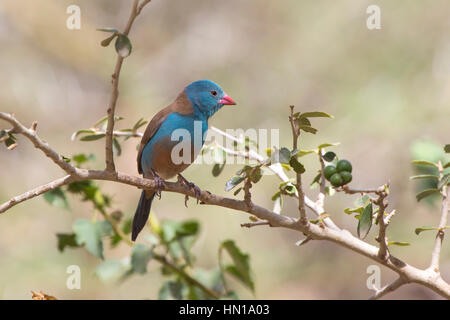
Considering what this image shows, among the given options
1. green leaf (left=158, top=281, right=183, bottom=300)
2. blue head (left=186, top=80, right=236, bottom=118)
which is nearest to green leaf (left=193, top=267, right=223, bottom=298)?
green leaf (left=158, top=281, right=183, bottom=300)

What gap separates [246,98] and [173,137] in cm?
252

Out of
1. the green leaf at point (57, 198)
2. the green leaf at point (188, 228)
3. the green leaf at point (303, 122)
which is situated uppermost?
the green leaf at point (57, 198)

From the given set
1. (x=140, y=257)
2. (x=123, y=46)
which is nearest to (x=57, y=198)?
(x=140, y=257)

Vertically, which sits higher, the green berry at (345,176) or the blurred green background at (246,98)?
the blurred green background at (246,98)

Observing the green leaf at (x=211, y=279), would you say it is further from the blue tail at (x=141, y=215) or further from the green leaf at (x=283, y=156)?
the green leaf at (x=283, y=156)

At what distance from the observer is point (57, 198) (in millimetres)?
3045

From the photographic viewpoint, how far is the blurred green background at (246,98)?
203 inches

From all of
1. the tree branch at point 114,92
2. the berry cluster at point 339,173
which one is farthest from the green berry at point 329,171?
the tree branch at point 114,92

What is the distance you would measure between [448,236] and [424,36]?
1.94 m

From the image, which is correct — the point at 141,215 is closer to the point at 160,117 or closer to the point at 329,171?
the point at 160,117

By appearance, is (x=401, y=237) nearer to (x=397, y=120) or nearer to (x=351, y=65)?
(x=397, y=120)

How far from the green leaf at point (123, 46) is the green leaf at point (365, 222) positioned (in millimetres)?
1042

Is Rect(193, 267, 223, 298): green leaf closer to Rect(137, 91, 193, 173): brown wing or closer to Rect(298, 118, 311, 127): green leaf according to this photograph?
Rect(137, 91, 193, 173): brown wing

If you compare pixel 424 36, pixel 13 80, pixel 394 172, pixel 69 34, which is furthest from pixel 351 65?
pixel 13 80
